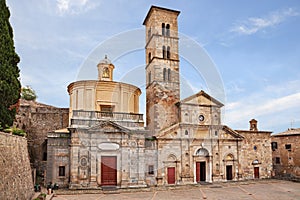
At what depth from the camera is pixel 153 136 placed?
27.8 meters

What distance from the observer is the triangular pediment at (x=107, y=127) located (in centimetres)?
2447

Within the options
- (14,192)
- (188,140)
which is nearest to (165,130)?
(188,140)

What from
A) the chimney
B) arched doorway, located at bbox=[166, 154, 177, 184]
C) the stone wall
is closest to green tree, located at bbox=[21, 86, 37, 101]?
the stone wall

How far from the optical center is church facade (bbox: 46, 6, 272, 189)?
24.1 metres

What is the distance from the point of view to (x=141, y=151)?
25797 mm

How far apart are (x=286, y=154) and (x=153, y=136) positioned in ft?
62.8

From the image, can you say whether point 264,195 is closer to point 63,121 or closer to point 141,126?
point 141,126

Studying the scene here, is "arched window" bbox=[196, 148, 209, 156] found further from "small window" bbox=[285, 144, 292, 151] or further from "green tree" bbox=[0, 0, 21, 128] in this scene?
"green tree" bbox=[0, 0, 21, 128]

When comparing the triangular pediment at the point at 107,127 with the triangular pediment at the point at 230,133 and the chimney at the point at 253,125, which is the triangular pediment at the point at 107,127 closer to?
the triangular pediment at the point at 230,133

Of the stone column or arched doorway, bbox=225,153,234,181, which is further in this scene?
arched doorway, bbox=225,153,234,181

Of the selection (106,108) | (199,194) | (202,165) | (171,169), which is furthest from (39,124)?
(199,194)

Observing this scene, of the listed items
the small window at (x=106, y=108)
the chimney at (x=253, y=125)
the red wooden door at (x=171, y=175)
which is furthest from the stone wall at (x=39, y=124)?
the chimney at (x=253, y=125)

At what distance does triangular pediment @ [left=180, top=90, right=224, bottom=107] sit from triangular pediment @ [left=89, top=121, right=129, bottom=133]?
364 inches

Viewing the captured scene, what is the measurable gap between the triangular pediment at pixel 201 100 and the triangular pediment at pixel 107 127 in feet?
30.4
